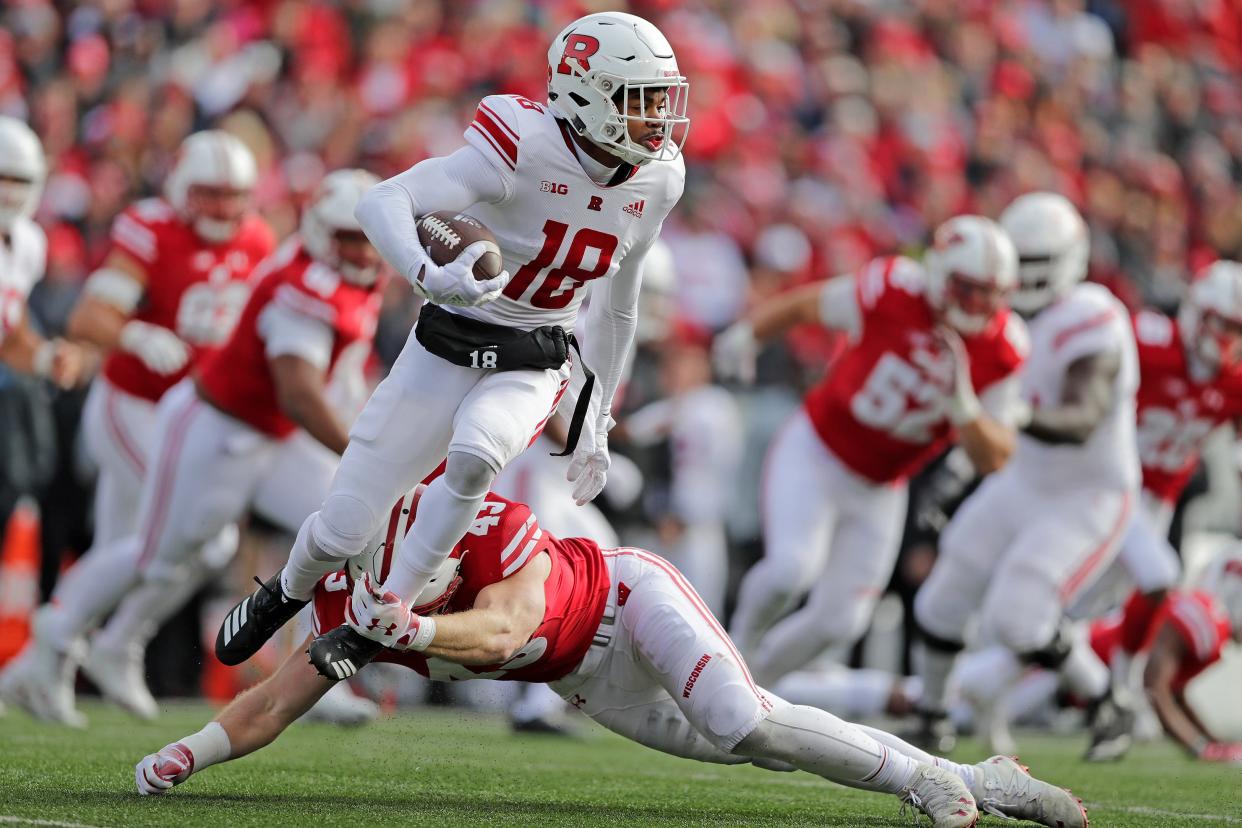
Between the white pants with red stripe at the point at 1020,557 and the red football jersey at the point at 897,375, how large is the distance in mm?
405

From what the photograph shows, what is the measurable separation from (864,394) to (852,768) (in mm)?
3273

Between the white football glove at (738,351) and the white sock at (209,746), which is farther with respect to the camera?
the white football glove at (738,351)

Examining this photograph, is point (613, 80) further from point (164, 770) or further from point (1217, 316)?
point (1217, 316)

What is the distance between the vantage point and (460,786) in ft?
16.5

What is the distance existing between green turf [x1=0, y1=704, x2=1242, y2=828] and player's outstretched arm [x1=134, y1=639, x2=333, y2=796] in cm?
11

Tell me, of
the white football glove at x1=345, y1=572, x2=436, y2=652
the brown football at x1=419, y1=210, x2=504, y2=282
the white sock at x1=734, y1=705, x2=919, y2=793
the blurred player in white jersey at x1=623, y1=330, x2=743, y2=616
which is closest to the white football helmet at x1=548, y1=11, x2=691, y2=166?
the brown football at x1=419, y1=210, x2=504, y2=282

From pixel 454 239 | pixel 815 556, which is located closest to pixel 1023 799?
pixel 454 239

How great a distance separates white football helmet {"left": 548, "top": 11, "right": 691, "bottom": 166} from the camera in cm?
474

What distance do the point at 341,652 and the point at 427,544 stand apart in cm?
32

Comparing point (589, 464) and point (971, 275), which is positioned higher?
point (971, 275)

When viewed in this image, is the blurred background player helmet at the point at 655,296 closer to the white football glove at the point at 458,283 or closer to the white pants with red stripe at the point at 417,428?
the white pants with red stripe at the point at 417,428

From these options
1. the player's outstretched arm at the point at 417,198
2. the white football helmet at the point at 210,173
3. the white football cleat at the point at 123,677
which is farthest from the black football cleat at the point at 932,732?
the player's outstretched arm at the point at 417,198

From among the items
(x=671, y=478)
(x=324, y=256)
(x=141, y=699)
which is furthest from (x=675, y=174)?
(x=671, y=478)

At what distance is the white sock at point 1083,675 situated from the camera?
7.58 metres
